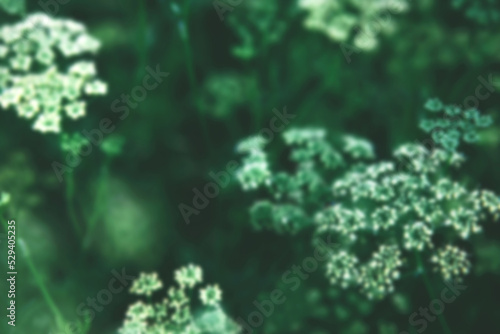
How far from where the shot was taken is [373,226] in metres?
2.45

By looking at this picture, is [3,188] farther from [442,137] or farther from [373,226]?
[442,137]

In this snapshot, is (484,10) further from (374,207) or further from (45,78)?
(45,78)

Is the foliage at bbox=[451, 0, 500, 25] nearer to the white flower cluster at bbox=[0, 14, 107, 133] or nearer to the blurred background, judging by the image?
the blurred background

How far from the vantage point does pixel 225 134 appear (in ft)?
11.3

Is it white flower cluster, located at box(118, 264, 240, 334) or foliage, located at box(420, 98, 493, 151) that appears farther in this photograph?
foliage, located at box(420, 98, 493, 151)

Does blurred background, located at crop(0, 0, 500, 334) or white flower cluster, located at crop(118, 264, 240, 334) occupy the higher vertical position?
blurred background, located at crop(0, 0, 500, 334)

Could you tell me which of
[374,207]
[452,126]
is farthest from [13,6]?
[452,126]

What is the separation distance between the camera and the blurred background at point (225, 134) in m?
2.85

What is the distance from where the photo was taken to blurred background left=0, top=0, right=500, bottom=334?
112 inches

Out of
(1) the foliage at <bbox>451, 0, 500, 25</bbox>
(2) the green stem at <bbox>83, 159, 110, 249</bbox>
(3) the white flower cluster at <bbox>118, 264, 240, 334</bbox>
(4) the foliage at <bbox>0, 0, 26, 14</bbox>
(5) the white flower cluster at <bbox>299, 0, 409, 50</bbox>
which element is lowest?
(3) the white flower cluster at <bbox>118, 264, 240, 334</bbox>

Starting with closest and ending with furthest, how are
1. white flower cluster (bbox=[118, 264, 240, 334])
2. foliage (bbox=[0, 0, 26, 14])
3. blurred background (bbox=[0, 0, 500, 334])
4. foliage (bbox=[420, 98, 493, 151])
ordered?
white flower cluster (bbox=[118, 264, 240, 334]), foliage (bbox=[420, 98, 493, 151]), foliage (bbox=[0, 0, 26, 14]), blurred background (bbox=[0, 0, 500, 334])

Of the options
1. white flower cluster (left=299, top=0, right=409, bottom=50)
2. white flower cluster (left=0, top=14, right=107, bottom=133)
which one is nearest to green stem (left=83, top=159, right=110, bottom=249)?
white flower cluster (left=0, top=14, right=107, bottom=133)

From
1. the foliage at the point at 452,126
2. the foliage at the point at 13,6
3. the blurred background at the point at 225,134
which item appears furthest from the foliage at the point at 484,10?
the foliage at the point at 13,6

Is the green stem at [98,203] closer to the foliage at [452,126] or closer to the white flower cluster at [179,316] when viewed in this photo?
the white flower cluster at [179,316]
